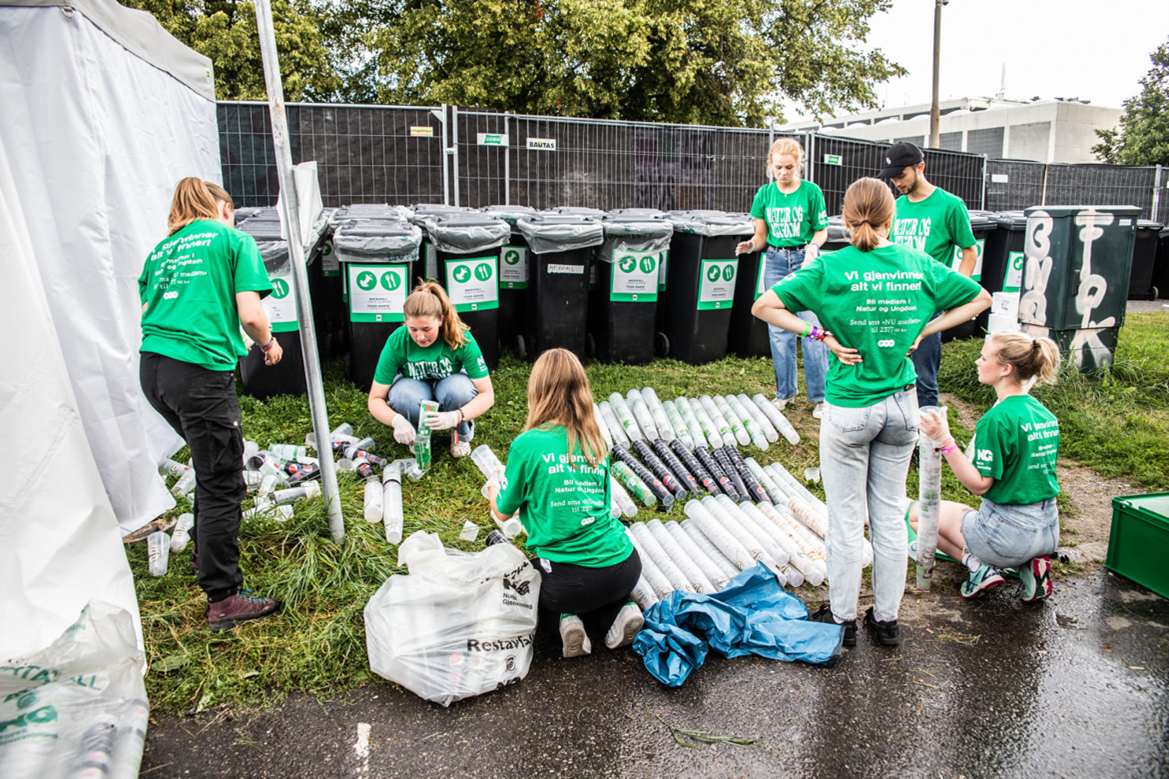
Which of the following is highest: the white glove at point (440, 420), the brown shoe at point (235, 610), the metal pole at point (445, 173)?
the metal pole at point (445, 173)

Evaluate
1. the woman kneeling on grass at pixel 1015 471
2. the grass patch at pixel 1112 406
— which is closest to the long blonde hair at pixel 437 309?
the woman kneeling on grass at pixel 1015 471

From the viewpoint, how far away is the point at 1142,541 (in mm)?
3678

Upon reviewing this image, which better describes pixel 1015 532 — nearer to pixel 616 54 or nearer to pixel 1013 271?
pixel 1013 271

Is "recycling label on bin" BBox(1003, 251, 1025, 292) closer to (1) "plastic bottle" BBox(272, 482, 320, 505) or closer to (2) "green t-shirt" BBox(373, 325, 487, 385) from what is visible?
(2) "green t-shirt" BBox(373, 325, 487, 385)

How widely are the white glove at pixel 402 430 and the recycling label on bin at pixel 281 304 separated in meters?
1.75

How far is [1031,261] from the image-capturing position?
6.68m

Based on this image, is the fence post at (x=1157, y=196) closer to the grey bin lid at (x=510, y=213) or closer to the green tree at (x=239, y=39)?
the grey bin lid at (x=510, y=213)

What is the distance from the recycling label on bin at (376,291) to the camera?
19.3 ft

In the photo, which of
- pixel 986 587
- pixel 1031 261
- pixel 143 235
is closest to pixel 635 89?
pixel 1031 261

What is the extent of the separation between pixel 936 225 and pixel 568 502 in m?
3.22

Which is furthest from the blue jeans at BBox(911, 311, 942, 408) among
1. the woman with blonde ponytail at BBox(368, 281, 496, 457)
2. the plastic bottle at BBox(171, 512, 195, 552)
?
the plastic bottle at BBox(171, 512, 195, 552)

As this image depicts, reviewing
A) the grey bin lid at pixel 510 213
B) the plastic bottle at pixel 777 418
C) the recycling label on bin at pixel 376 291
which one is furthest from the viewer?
the grey bin lid at pixel 510 213

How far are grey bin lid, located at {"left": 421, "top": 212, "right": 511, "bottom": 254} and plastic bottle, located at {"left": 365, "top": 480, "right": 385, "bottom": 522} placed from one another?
2.49 m

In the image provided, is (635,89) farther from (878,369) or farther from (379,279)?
(878,369)
